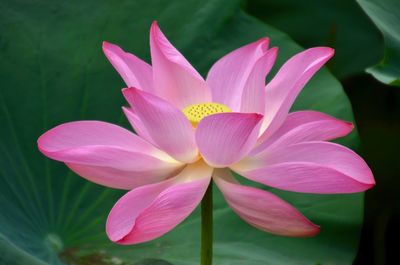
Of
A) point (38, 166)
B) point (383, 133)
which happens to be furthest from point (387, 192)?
point (38, 166)

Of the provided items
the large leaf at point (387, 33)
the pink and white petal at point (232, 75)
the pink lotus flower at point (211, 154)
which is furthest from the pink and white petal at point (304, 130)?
the large leaf at point (387, 33)

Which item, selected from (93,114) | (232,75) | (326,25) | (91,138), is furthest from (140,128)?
(326,25)

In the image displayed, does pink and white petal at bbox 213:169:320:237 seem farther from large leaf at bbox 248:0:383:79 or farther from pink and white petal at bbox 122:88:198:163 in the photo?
large leaf at bbox 248:0:383:79

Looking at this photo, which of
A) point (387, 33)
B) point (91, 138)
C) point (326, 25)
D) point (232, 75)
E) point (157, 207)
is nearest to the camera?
point (157, 207)

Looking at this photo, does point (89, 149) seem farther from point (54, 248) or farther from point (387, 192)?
point (387, 192)

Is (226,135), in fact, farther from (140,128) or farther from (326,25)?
(326,25)

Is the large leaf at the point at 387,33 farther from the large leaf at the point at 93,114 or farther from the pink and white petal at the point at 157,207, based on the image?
the pink and white petal at the point at 157,207
